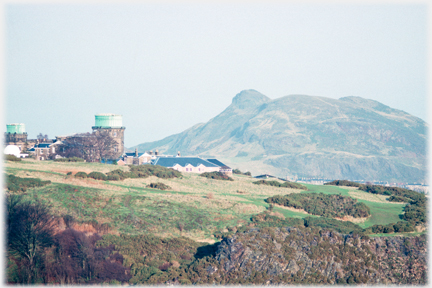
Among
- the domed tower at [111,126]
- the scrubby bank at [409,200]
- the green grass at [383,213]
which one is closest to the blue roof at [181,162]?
the domed tower at [111,126]

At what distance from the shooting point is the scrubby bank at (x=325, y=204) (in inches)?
1855

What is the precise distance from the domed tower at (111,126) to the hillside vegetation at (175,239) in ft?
170

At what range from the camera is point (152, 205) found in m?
42.8

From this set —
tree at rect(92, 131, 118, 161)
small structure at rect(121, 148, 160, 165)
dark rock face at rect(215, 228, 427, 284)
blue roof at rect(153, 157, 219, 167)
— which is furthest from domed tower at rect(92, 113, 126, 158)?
dark rock face at rect(215, 228, 427, 284)

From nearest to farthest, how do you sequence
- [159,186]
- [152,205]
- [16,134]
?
1. [152,205]
2. [159,186]
3. [16,134]

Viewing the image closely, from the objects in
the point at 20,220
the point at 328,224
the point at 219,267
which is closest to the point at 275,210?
the point at 328,224

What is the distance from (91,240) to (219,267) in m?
9.46

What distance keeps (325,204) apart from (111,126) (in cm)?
6289

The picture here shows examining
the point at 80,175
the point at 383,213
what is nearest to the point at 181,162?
the point at 80,175

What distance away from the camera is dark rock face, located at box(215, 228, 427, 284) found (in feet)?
92.3

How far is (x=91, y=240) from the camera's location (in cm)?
3209

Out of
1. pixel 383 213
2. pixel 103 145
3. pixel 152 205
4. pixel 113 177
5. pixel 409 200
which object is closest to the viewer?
pixel 152 205

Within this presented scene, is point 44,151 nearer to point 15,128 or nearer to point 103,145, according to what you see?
point 103,145

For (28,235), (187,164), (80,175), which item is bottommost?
(28,235)
